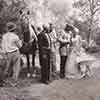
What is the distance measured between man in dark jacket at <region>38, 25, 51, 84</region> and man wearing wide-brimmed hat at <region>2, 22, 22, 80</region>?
52 centimetres

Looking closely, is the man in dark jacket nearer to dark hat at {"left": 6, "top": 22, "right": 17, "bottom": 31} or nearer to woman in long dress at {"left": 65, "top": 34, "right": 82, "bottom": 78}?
woman in long dress at {"left": 65, "top": 34, "right": 82, "bottom": 78}

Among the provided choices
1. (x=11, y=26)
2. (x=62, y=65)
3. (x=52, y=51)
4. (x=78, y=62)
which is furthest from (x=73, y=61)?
(x=11, y=26)

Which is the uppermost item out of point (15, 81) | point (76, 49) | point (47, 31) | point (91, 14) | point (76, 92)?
point (91, 14)

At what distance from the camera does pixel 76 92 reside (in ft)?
18.9

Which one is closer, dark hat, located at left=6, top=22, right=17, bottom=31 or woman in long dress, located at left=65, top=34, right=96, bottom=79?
dark hat, located at left=6, top=22, right=17, bottom=31

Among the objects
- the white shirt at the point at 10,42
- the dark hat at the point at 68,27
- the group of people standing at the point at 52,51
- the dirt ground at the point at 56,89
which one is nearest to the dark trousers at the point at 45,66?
the group of people standing at the point at 52,51

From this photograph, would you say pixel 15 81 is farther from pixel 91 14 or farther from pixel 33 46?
pixel 91 14

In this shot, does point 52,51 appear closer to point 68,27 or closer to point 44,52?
point 44,52

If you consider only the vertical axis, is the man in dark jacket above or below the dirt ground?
above

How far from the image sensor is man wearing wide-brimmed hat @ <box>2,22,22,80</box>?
541cm

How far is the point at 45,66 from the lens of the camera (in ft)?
18.6

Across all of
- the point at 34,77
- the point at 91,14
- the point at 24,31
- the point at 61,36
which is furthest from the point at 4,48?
the point at 91,14

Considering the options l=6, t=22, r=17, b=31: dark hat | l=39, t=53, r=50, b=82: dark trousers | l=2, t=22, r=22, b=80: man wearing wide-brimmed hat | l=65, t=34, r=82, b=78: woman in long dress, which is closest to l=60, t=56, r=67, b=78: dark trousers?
→ l=65, t=34, r=82, b=78: woman in long dress

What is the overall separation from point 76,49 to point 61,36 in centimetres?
50
